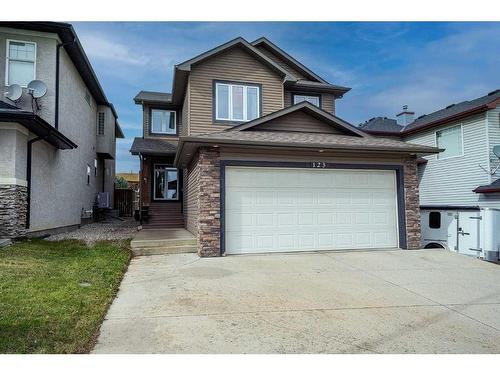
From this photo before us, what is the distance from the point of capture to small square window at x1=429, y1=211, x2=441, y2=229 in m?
10.4

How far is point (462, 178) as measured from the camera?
15352mm

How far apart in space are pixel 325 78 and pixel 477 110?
6.47 m

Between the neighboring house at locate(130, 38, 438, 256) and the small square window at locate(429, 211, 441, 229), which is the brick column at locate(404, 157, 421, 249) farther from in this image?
the small square window at locate(429, 211, 441, 229)

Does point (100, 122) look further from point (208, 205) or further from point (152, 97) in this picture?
point (208, 205)

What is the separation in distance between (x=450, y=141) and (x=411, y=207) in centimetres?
830

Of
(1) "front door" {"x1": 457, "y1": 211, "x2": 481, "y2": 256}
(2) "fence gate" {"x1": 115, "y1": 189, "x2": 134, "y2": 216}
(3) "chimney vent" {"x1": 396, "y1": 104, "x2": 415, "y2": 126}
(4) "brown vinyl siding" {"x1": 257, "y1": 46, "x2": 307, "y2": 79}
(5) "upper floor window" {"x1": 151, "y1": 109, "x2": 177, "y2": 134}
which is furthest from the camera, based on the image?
(2) "fence gate" {"x1": 115, "y1": 189, "x2": 134, "y2": 216}

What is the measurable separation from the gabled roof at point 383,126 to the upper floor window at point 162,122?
34.4 feet

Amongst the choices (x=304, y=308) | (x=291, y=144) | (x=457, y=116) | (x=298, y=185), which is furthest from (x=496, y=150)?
(x=304, y=308)

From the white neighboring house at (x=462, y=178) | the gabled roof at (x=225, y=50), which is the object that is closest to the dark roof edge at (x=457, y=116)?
the white neighboring house at (x=462, y=178)

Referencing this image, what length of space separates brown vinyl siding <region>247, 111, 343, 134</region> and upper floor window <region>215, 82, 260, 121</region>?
256 centimetres

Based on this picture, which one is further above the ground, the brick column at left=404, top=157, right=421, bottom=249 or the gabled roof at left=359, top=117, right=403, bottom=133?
the gabled roof at left=359, top=117, right=403, bottom=133

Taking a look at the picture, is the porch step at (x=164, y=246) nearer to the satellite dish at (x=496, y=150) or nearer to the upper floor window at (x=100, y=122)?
the satellite dish at (x=496, y=150)

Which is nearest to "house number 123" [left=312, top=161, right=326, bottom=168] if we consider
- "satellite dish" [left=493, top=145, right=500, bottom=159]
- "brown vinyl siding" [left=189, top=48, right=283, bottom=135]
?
"brown vinyl siding" [left=189, top=48, right=283, bottom=135]

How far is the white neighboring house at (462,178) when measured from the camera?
920 cm
